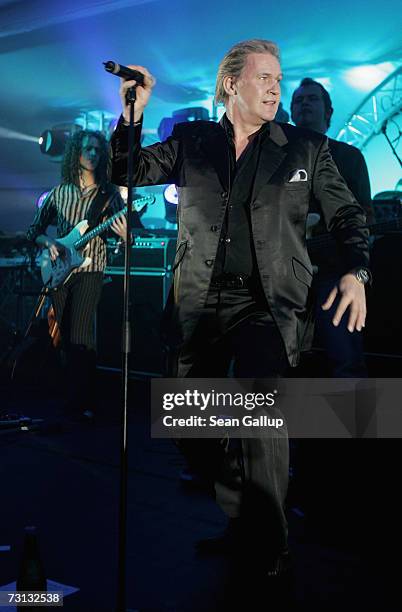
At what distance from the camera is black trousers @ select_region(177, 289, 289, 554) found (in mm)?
2418

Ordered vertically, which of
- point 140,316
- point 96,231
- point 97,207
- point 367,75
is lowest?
point 140,316

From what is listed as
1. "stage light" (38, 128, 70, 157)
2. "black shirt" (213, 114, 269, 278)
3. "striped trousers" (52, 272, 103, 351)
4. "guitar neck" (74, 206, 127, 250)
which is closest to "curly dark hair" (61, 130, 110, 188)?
"guitar neck" (74, 206, 127, 250)

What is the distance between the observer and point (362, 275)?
8.16 ft

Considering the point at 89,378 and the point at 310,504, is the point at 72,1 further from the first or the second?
the point at 310,504

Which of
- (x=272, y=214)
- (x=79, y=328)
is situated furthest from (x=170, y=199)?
(x=272, y=214)

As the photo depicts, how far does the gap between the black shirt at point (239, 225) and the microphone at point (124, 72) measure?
1.92 feet

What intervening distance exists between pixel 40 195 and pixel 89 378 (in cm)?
357

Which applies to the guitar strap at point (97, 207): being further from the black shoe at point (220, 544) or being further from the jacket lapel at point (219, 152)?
the black shoe at point (220, 544)

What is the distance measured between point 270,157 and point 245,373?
2.68 feet

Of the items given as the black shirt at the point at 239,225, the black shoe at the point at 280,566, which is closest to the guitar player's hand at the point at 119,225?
the black shirt at the point at 239,225

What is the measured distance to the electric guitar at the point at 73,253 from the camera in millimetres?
5677

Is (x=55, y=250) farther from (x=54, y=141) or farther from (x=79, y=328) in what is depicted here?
(x=54, y=141)

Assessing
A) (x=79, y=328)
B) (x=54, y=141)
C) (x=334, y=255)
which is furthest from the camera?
(x=54, y=141)

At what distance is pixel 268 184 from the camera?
2.62 meters
